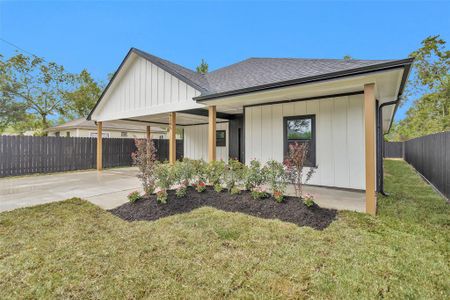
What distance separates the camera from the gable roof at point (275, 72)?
4340 mm

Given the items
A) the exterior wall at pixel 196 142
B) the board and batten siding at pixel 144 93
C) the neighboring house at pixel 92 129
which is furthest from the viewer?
the neighboring house at pixel 92 129

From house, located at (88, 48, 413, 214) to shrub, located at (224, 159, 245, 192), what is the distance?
167 cm

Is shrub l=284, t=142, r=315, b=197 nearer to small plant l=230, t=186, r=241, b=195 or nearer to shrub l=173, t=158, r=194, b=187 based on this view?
small plant l=230, t=186, r=241, b=195

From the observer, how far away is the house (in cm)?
443

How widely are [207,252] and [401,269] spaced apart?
2213 millimetres

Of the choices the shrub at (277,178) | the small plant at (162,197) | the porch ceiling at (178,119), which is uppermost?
the porch ceiling at (178,119)

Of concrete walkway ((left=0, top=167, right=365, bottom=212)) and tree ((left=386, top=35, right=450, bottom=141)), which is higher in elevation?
tree ((left=386, top=35, right=450, bottom=141))

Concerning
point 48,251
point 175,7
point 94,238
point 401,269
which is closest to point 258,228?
point 401,269

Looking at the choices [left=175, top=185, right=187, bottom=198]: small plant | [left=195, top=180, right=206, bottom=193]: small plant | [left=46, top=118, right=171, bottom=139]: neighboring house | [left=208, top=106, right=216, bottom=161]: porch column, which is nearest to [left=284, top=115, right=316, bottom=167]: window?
[left=208, top=106, right=216, bottom=161]: porch column

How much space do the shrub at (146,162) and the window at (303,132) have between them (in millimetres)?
4181

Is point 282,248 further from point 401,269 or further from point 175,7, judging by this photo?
point 175,7

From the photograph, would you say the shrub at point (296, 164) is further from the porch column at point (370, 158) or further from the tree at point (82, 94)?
the tree at point (82, 94)

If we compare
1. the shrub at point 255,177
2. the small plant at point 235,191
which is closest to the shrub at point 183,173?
the small plant at point 235,191

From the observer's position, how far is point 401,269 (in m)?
2.52
